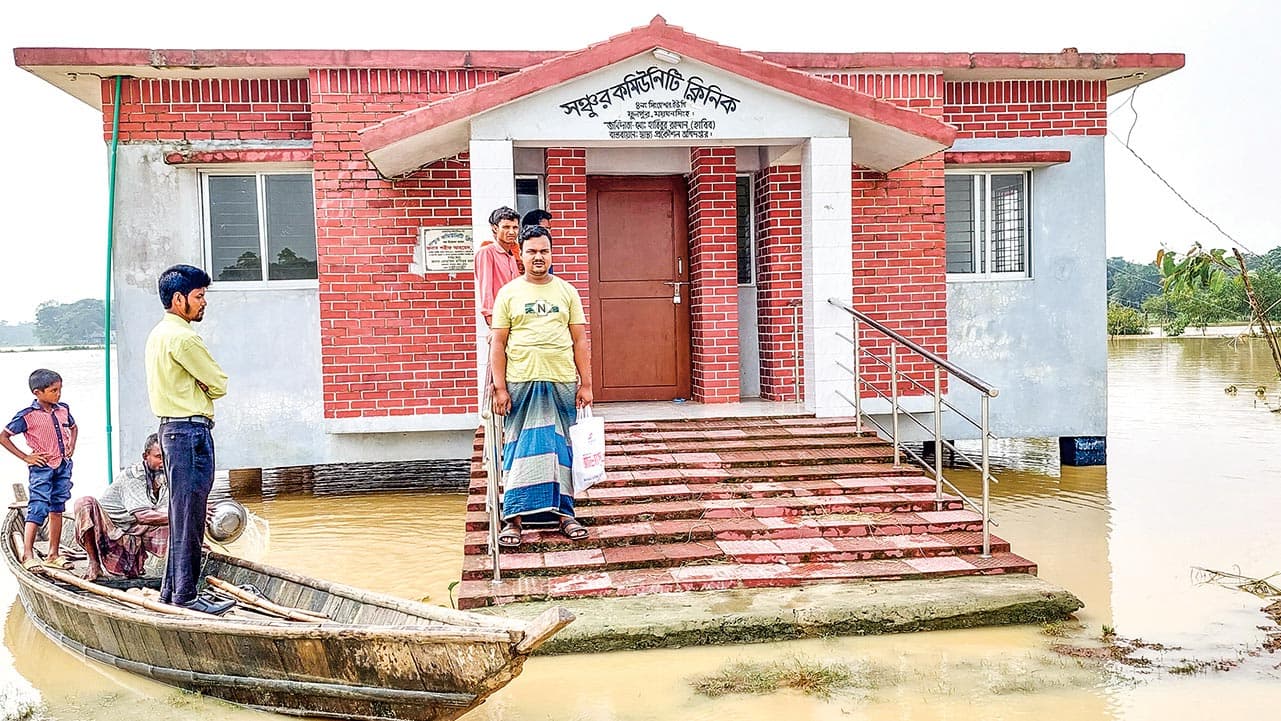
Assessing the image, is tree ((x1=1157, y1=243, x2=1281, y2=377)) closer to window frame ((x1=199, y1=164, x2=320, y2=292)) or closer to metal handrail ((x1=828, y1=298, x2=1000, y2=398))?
metal handrail ((x1=828, y1=298, x2=1000, y2=398))

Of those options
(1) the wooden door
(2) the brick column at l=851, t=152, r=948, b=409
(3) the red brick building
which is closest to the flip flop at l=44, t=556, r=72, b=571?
(3) the red brick building

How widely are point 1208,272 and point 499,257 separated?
162 inches

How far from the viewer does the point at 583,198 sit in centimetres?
946

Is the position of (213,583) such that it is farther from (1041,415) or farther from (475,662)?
(1041,415)

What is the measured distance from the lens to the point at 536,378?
6.12m

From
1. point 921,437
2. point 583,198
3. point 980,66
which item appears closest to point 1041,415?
point 921,437

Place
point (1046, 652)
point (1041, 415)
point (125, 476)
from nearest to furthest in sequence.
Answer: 1. point (1046, 652)
2. point (125, 476)
3. point (1041, 415)

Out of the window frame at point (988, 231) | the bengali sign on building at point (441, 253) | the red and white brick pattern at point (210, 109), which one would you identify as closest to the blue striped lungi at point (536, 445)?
the bengali sign on building at point (441, 253)

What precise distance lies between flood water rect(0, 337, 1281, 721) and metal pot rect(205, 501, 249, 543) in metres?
0.90

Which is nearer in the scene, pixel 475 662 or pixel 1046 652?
pixel 475 662

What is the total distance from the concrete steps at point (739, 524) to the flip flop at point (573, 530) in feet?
0.13

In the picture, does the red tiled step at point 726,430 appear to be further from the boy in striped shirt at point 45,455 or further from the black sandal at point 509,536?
the boy in striped shirt at point 45,455

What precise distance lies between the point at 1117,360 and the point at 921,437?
65.5 feet

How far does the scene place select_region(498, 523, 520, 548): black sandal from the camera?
616cm
